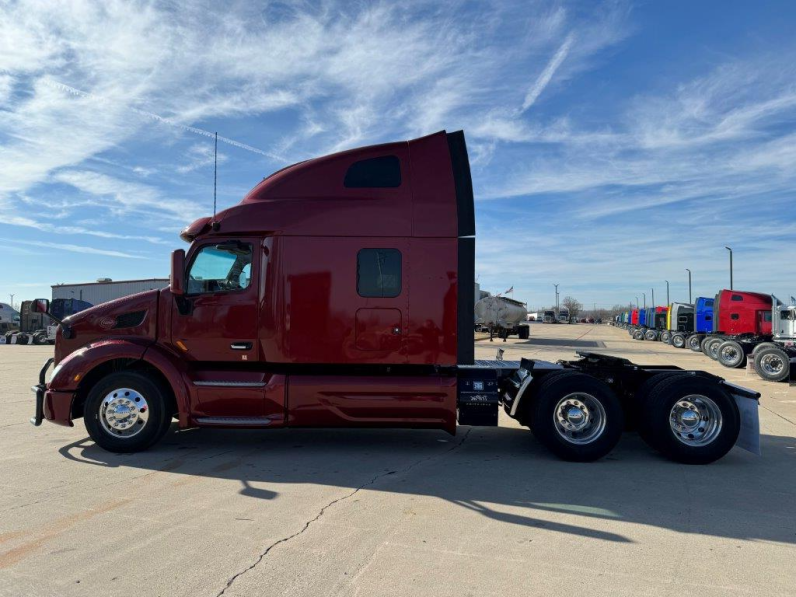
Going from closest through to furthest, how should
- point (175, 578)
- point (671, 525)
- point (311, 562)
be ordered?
point (175, 578)
point (311, 562)
point (671, 525)

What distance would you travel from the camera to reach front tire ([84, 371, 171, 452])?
21.4ft

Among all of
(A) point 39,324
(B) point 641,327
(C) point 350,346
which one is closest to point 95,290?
(A) point 39,324

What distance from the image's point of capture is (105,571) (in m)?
3.59

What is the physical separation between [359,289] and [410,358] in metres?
A: 1.00

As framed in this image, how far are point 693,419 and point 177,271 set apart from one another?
20.3 ft

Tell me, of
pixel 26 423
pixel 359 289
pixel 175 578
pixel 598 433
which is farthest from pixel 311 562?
pixel 26 423

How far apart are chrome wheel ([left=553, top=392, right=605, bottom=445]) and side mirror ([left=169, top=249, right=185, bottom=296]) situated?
4.57 m

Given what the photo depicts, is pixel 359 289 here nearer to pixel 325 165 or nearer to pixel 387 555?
pixel 325 165

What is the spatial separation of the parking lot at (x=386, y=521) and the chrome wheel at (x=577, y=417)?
0.39m

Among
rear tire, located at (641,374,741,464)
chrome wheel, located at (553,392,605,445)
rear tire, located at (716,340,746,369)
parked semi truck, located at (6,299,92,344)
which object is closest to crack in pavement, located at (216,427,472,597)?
chrome wheel, located at (553,392,605,445)

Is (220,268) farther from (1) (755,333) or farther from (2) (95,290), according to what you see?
(2) (95,290)

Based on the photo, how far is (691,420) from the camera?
6.50 metres

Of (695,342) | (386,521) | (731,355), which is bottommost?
(386,521)

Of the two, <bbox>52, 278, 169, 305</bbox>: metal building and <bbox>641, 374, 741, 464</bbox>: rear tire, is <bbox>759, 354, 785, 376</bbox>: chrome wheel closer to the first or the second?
<bbox>641, 374, 741, 464</bbox>: rear tire
